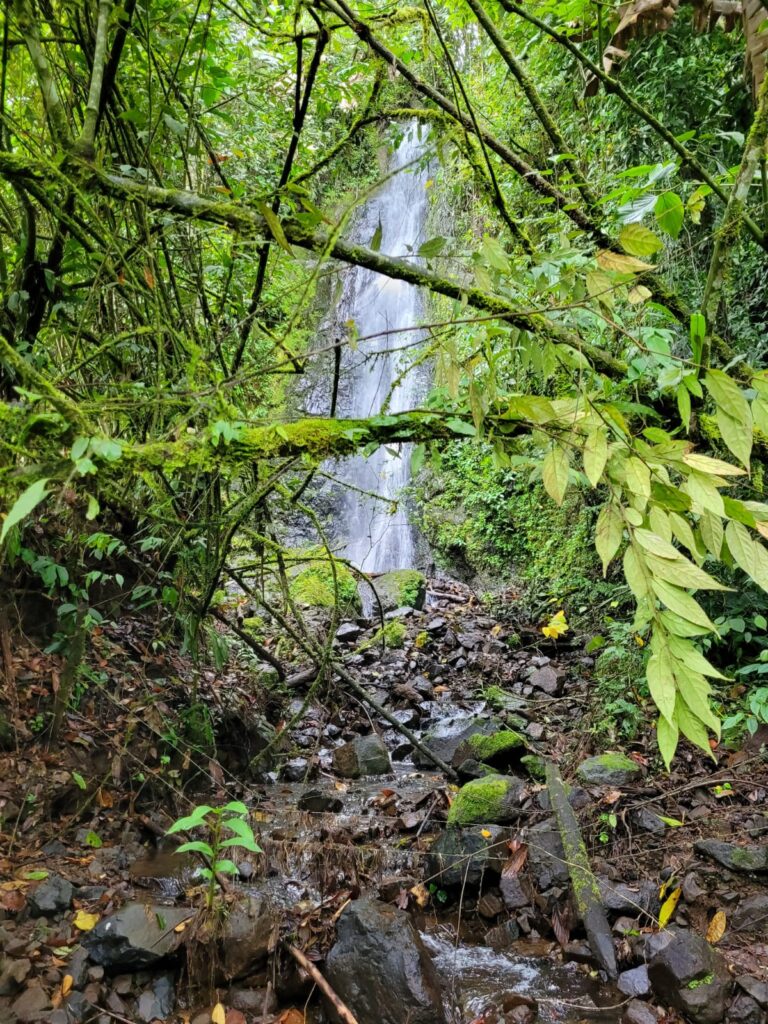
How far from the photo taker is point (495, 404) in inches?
65.6

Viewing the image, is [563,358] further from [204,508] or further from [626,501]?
[204,508]

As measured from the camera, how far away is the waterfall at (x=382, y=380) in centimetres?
1094

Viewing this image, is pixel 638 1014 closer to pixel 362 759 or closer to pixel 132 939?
pixel 132 939

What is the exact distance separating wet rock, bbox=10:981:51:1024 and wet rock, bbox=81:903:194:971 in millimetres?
210

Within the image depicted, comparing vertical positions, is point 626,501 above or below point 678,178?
below

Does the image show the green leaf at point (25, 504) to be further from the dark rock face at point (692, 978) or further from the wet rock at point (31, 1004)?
the dark rock face at point (692, 978)

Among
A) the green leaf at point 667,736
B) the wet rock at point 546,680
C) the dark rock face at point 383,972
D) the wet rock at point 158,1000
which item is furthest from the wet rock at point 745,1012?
the wet rock at point 546,680

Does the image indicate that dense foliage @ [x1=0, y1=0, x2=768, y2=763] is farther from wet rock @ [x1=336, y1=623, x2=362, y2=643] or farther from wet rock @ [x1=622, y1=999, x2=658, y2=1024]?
wet rock @ [x1=336, y1=623, x2=362, y2=643]

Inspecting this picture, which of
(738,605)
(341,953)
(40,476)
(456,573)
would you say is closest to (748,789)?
(738,605)

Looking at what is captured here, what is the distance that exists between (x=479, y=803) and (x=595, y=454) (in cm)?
302

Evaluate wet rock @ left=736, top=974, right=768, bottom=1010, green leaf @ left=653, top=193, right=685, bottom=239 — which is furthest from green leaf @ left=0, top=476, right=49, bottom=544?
wet rock @ left=736, top=974, right=768, bottom=1010

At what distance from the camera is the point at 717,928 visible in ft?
8.77

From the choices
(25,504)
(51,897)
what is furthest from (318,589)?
(25,504)

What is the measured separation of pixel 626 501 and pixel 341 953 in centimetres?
228
